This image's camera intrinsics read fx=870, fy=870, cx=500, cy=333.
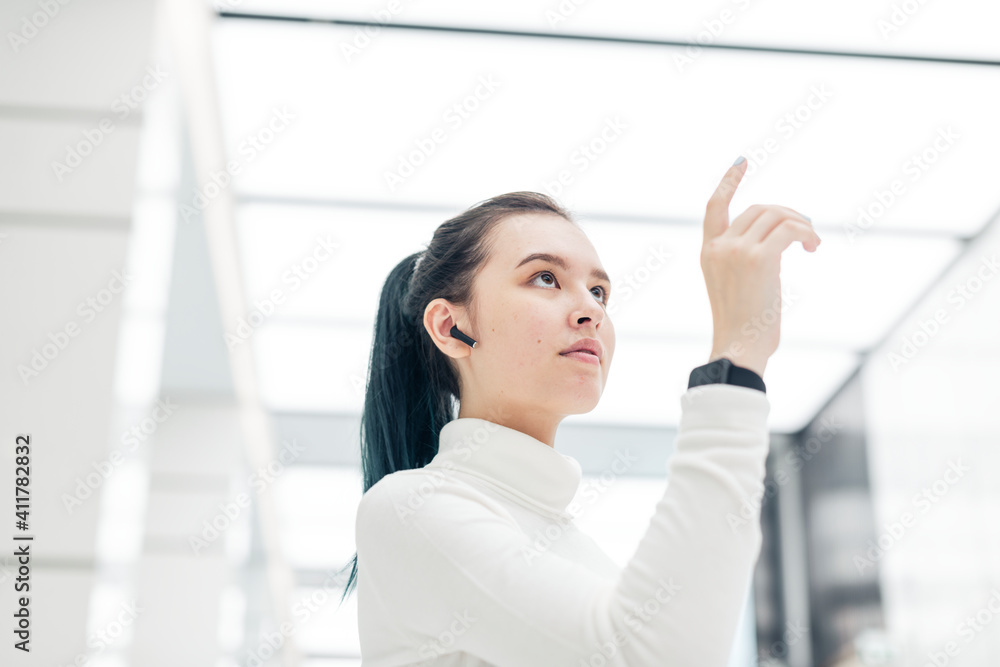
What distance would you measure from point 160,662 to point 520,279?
332 centimetres

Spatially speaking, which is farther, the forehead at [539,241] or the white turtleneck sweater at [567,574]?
the forehead at [539,241]

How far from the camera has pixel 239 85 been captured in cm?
326

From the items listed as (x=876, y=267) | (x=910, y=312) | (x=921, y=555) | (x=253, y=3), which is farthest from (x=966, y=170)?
(x=253, y=3)

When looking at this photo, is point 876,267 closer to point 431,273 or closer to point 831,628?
point 831,628

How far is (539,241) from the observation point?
3.51 feet
